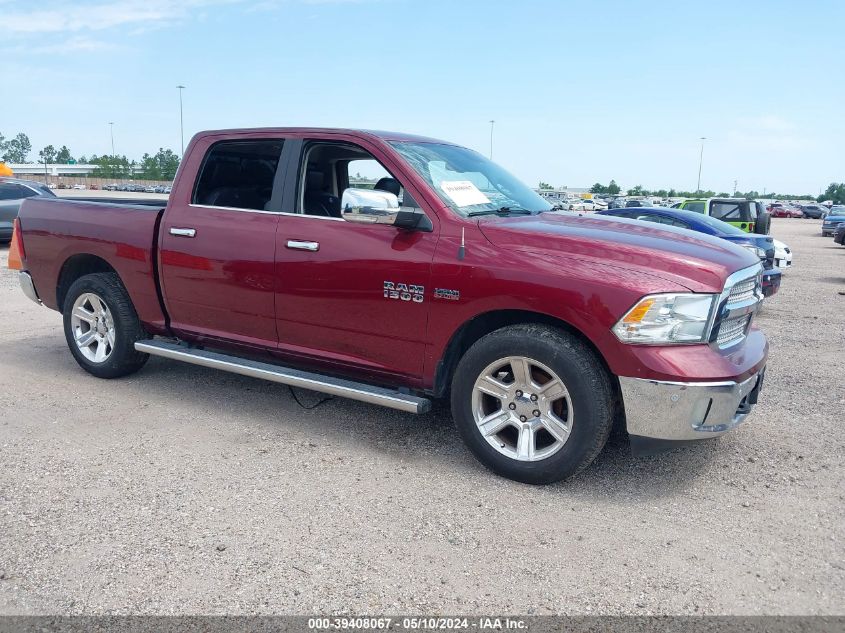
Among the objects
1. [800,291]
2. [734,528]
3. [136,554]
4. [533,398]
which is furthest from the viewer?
[800,291]

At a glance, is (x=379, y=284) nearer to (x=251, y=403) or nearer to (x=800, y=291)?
(x=251, y=403)

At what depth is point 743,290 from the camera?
398cm

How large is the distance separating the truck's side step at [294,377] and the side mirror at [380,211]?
39.2 inches

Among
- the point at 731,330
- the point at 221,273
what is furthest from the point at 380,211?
the point at 731,330

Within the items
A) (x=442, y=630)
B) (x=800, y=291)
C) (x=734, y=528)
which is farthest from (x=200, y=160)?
(x=800, y=291)

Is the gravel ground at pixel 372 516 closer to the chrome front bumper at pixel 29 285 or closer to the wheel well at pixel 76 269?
the wheel well at pixel 76 269

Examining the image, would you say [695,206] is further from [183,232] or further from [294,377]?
[294,377]

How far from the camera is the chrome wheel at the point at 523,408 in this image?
3826 mm

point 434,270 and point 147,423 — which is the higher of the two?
Answer: point 434,270

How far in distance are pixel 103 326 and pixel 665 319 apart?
14.4 ft

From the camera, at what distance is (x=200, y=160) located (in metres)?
5.25

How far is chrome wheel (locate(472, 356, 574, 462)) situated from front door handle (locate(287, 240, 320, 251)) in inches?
53.2

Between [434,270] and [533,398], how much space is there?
90 centimetres

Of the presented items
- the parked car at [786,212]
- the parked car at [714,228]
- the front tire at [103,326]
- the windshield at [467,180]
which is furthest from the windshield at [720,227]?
the parked car at [786,212]
